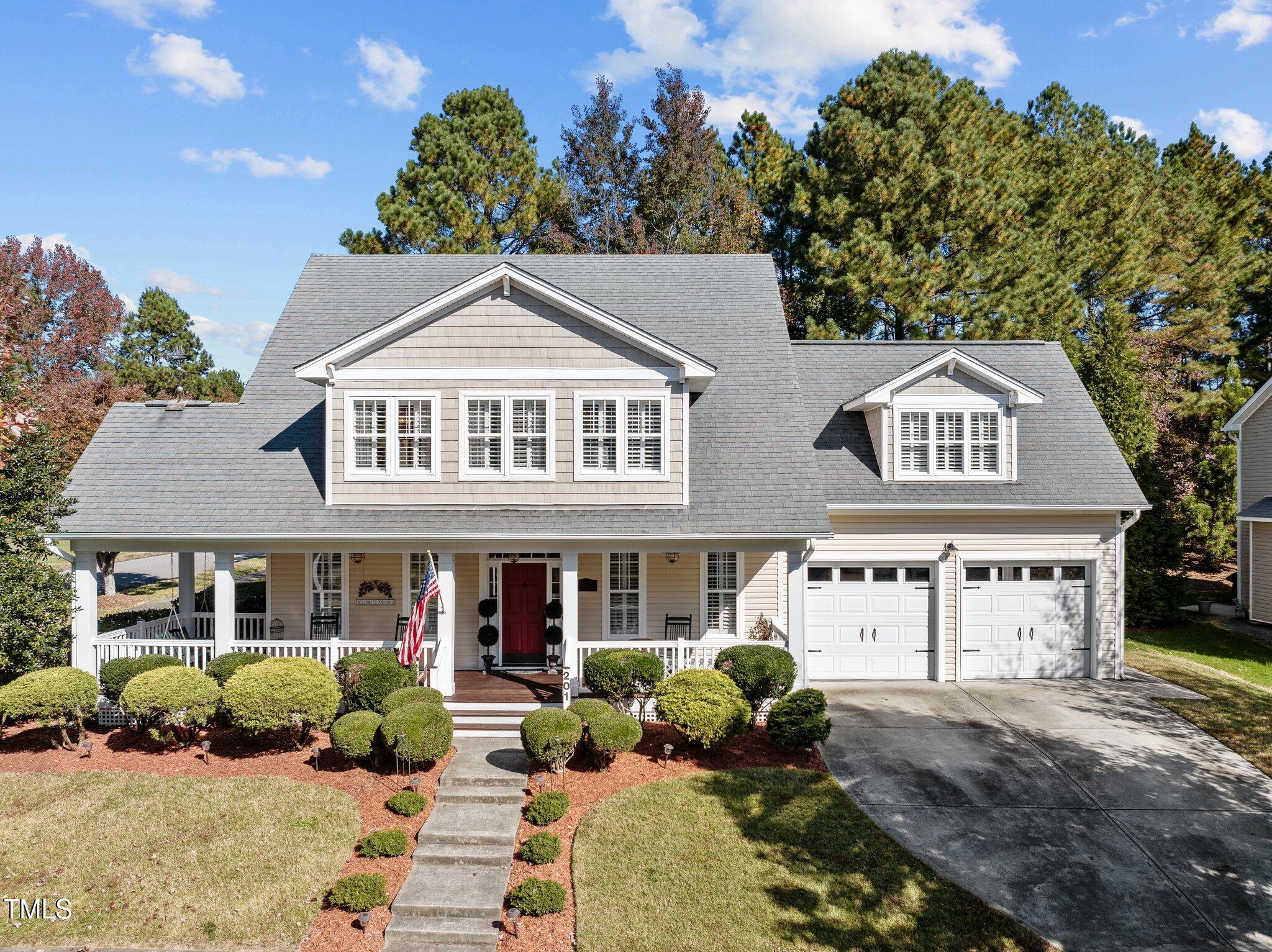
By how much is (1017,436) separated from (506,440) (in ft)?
36.0

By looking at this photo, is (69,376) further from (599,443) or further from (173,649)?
(599,443)

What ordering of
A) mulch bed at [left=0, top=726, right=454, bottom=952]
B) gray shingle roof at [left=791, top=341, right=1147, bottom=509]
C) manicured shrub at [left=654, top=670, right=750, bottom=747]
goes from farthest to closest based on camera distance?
gray shingle roof at [left=791, top=341, right=1147, bottom=509] < manicured shrub at [left=654, top=670, right=750, bottom=747] < mulch bed at [left=0, top=726, right=454, bottom=952]

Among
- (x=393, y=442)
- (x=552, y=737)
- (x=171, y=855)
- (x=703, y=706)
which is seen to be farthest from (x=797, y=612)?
(x=171, y=855)

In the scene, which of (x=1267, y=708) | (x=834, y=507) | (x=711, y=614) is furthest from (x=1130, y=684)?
(x=711, y=614)

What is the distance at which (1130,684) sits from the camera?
14742mm

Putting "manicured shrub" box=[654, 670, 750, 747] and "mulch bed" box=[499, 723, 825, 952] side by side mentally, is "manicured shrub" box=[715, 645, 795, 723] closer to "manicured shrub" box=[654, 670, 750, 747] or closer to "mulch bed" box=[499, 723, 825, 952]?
"manicured shrub" box=[654, 670, 750, 747]

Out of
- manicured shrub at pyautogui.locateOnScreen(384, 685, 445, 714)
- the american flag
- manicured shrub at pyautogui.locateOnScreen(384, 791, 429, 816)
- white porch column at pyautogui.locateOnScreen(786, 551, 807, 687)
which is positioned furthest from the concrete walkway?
white porch column at pyautogui.locateOnScreen(786, 551, 807, 687)

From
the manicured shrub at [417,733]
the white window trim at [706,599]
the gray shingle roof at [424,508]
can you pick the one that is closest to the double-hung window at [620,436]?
the gray shingle roof at [424,508]

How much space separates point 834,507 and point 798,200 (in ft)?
59.1

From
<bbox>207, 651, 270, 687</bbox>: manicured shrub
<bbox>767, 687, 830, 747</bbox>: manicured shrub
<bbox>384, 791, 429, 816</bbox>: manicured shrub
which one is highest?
<bbox>207, 651, 270, 687</bbox>: manicured shrub

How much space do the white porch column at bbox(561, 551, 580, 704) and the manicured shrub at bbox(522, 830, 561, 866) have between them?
3621 mm

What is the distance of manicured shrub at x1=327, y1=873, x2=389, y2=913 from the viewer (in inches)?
292

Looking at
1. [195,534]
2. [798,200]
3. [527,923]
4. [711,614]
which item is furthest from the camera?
[798,200]

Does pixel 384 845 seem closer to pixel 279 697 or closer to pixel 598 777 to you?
pixel 598 777
